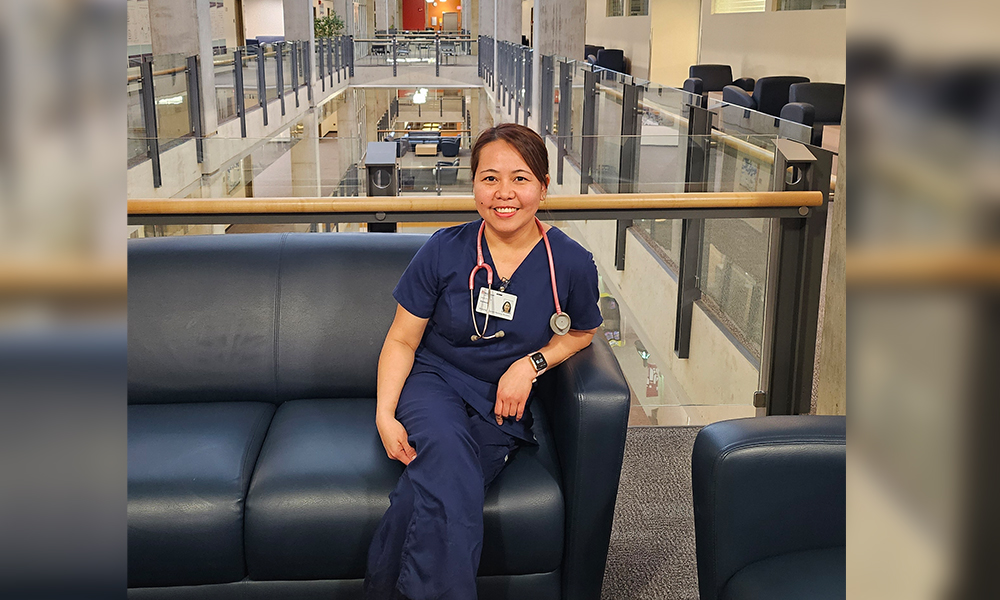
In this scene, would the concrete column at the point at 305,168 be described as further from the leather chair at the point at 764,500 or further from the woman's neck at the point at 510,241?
the leather chair at the point at 764,500

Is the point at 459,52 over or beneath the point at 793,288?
over

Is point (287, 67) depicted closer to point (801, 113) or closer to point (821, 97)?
point (821, 97)

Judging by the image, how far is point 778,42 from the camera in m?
9.73

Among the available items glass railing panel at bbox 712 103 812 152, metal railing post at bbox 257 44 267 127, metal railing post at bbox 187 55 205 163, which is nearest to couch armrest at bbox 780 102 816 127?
glass railing panel at bbox 712 103 812 152

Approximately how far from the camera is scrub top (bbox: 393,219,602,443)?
2.08 metres

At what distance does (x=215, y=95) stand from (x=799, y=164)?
24.7 feet

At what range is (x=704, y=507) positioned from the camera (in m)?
1.70

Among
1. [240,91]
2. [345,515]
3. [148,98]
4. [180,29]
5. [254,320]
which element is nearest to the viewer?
[345,515]

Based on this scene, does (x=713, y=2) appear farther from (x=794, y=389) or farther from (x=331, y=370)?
(x=331, y=370)

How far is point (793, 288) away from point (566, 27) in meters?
10.1

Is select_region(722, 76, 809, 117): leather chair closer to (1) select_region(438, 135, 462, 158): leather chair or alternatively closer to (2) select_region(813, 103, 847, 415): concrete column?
(1) select_region(438, 135, 462, 158): leather chair

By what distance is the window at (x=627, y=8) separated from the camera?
1625 centimetres
